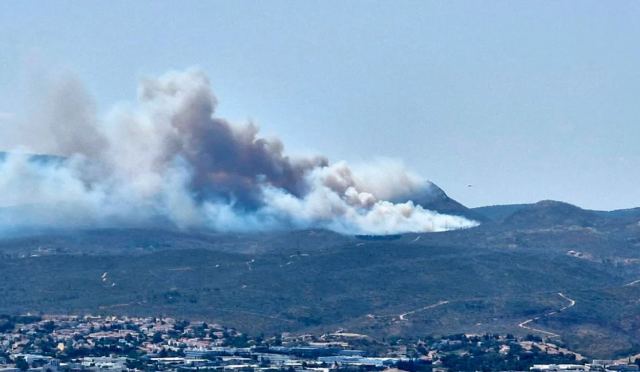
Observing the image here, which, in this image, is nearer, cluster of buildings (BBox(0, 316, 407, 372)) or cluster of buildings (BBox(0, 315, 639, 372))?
cluster of buildings (BBox(0, 316, 407, 372))

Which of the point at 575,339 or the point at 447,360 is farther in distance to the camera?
the point at 575,339

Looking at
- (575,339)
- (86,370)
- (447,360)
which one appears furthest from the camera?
(575,339)

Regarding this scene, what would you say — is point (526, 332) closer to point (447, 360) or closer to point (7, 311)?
point (447, 360)

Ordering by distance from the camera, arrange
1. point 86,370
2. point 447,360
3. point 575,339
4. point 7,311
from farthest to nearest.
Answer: point 7,311 → point 575,339 → point 447,360 → point 86,370

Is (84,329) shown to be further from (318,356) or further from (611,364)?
(611,364)

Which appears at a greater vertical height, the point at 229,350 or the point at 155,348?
the point at 155,348

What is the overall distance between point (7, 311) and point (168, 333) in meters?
20.6

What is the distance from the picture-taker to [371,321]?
624ft

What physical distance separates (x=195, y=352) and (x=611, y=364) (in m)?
33.0

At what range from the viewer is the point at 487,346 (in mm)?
174625

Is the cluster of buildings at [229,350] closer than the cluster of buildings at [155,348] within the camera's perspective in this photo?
No

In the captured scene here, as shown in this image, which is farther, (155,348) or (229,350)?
(155,348)

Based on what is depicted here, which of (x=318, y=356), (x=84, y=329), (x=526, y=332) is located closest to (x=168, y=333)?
(x=84, y=329)

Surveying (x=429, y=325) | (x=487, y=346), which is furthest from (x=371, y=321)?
(x=487, y=346)
